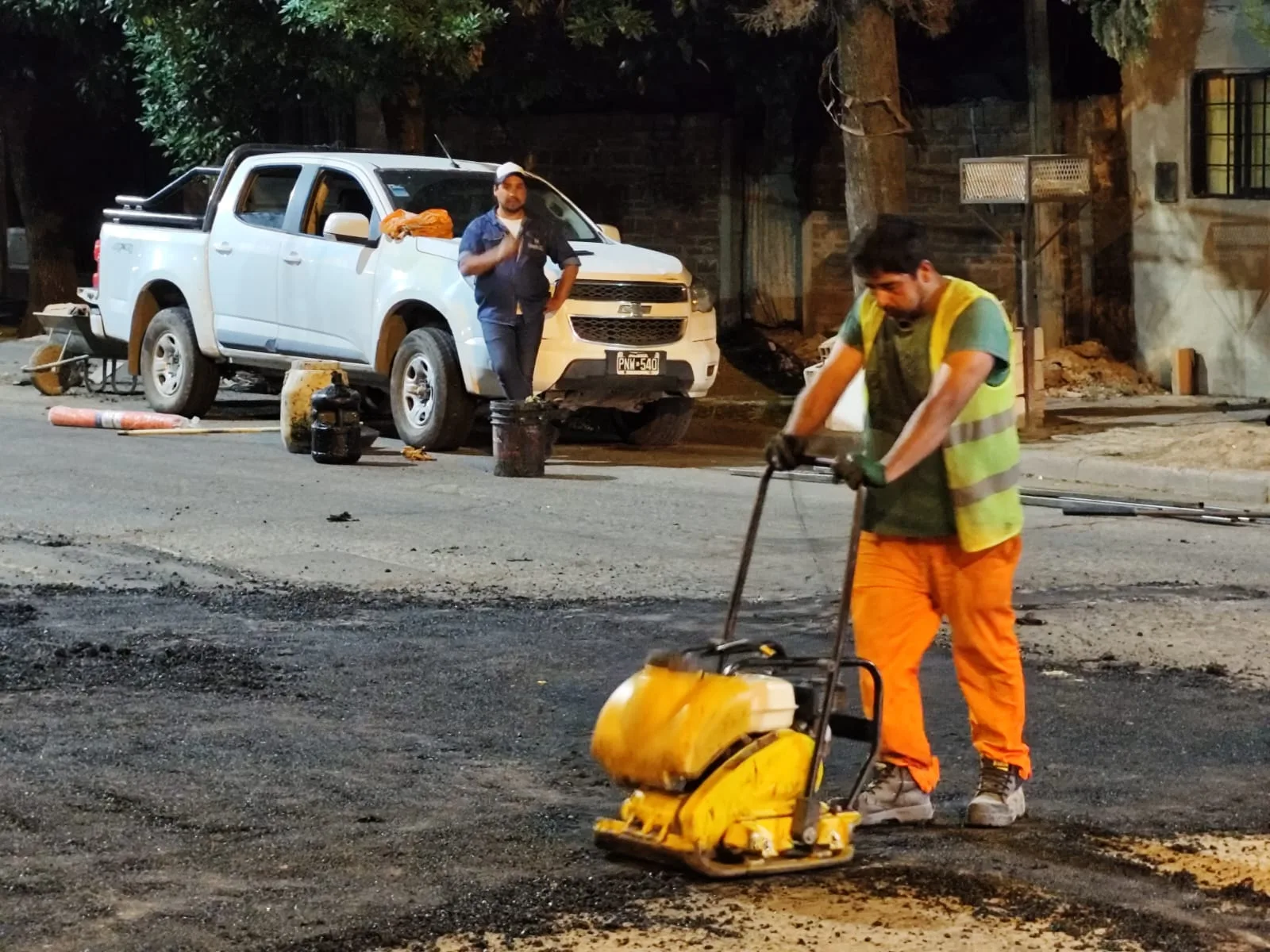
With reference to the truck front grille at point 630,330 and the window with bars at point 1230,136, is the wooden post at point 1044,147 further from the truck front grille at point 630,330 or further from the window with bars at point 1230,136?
the truck front grille at point 630,330

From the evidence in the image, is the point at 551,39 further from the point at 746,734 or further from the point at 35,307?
the point at 746,734

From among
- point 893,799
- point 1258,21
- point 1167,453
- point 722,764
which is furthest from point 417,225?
point 722,764

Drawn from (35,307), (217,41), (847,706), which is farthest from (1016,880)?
(35,307)

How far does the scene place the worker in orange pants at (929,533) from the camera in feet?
18.8

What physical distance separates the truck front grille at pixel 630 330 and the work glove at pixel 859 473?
29.9ft

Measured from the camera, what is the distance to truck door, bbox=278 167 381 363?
15.1m

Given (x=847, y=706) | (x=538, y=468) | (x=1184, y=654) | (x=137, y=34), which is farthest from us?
(x=137, y=34)

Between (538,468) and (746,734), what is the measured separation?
8.34 metres

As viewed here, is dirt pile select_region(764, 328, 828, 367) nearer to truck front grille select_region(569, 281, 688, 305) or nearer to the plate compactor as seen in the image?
truck front grille select_region(569, 281, 688, 305)

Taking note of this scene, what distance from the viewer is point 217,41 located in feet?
65.4

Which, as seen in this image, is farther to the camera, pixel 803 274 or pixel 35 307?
pixel 35 307

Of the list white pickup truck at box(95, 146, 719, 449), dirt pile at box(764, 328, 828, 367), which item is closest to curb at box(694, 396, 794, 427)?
dirt pile at box(764, 328, 828, 367)

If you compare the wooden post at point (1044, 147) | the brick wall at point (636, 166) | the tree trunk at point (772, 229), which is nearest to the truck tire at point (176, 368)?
the brick wall at point (636, 166)

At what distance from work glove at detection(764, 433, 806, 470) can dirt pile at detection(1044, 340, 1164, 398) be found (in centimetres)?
1313
